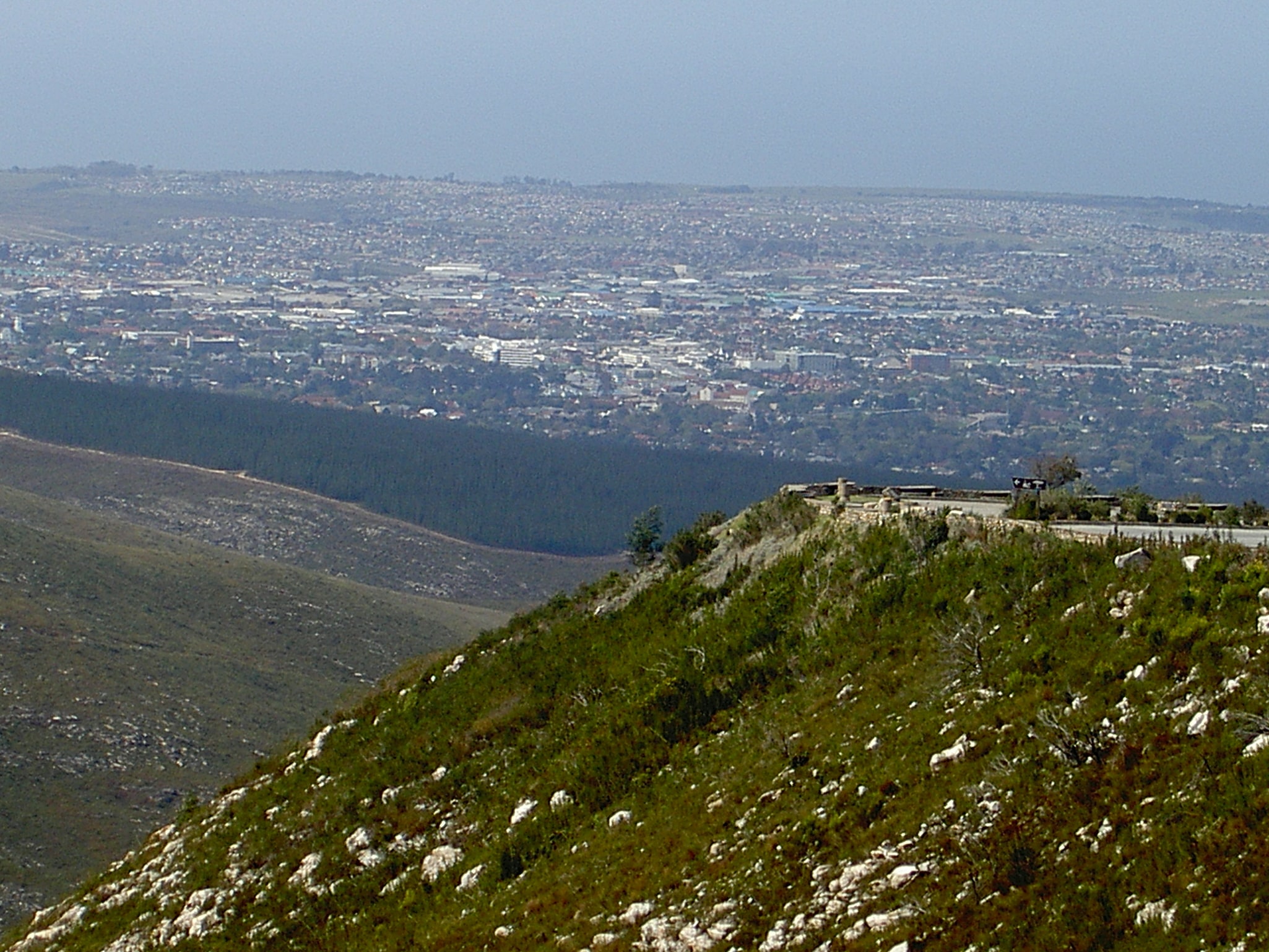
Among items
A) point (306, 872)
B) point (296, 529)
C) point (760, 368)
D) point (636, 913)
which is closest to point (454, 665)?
point (306, 872)

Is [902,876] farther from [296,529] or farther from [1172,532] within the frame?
[296,529]

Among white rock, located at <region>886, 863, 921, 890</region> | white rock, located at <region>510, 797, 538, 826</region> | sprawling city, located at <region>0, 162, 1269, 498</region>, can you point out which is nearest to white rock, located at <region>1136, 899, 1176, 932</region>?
white rock, located at <region>886, 863, 921, 890</region>

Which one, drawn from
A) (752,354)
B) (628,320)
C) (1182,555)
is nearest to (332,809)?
(1182,555)

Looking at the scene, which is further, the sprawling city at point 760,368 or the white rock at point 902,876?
the sprawling city at point 760,368

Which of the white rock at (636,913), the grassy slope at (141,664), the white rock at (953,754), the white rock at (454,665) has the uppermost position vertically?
the white rock at (953,754)

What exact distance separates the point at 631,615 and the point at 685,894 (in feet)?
23.8

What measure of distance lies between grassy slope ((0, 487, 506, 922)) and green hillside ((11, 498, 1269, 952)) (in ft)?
22.8

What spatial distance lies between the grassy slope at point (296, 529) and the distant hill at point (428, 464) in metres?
3.54

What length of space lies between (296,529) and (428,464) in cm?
2011

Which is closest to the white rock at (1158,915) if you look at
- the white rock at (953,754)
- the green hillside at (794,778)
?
the green hillside at (794,778)

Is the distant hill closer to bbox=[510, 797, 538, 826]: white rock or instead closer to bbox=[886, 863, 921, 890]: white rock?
bbox=[510, 797, 538, 826]: white rock

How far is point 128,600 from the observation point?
44.0 meters

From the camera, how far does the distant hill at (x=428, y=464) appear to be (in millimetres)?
80125

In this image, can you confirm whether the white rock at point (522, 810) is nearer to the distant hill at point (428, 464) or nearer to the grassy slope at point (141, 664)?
the grassy slope at point (141, 664)
